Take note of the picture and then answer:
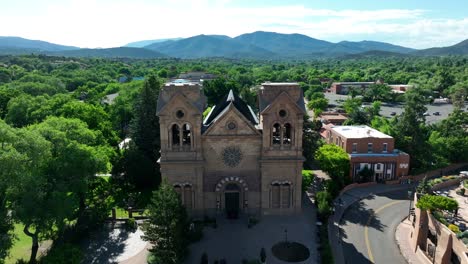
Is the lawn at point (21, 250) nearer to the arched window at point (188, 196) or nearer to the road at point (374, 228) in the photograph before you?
the arched window at point (188, 196)

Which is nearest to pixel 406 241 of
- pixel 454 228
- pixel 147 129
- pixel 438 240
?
pixel 438 240

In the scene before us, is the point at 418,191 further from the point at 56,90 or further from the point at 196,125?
the point at 56,90

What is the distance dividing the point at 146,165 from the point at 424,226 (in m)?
32.9

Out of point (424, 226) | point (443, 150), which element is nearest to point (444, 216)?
point (424, 226)

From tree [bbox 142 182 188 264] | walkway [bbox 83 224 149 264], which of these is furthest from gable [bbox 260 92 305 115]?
walkway [bbox 83 224 149 264]

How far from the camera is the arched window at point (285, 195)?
39.1 m

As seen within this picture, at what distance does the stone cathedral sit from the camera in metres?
37.2

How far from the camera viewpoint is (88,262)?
1248 inches

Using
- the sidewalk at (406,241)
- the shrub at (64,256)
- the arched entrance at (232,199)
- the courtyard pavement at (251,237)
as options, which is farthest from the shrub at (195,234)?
the sidewalk at (406,241)

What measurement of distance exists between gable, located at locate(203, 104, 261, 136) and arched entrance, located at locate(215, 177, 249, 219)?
5.02m

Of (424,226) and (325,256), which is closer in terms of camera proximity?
(325,256)

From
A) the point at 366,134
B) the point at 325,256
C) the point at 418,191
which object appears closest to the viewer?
the point at 325,256

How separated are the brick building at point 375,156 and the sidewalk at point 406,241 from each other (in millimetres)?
11938

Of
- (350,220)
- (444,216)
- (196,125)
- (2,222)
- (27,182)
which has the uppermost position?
(196,125)
